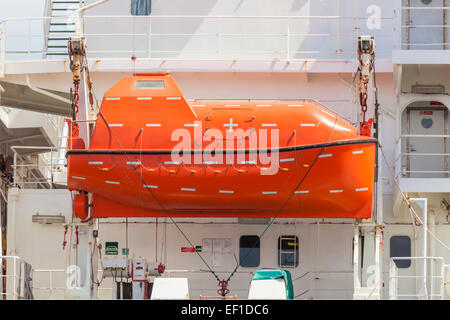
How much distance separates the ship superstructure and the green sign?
25 millimetres

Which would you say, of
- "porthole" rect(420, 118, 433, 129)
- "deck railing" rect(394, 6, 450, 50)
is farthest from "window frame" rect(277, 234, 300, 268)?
"deck railing" rect(394, 6, 450, 50)

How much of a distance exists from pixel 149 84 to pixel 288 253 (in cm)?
359

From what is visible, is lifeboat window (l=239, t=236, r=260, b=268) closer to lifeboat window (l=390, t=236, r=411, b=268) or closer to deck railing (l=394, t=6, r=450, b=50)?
lifeboat window (l=390, t=236, r=411, b=268)

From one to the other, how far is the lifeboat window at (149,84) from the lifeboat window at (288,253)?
3254 millimetres

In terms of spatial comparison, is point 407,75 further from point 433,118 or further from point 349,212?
point 349,212

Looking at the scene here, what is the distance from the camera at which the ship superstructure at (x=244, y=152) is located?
630 inches

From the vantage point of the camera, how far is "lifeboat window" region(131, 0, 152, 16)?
18812 mm

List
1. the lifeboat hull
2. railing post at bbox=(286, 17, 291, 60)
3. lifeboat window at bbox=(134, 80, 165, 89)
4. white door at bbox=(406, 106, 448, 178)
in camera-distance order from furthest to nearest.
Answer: white door at bbox=(406, 106, 448, 178)
railing post at bbox=(286, 17, 291, 60)
lifeboat window at bbox=(134, 80, 165, 89)
the lifeboat hull

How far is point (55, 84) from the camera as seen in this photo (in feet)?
60.8

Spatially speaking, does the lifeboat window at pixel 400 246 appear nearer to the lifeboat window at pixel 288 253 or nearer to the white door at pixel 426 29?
the lifeboat window at pixel 288 253

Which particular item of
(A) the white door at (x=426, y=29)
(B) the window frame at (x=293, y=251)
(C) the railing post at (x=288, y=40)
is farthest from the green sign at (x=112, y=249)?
(A) the white door at (x=426, y=29)

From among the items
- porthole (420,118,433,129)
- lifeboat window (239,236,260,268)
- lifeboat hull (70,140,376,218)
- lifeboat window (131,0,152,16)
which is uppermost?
lifeboat window (131,0,152,16)
